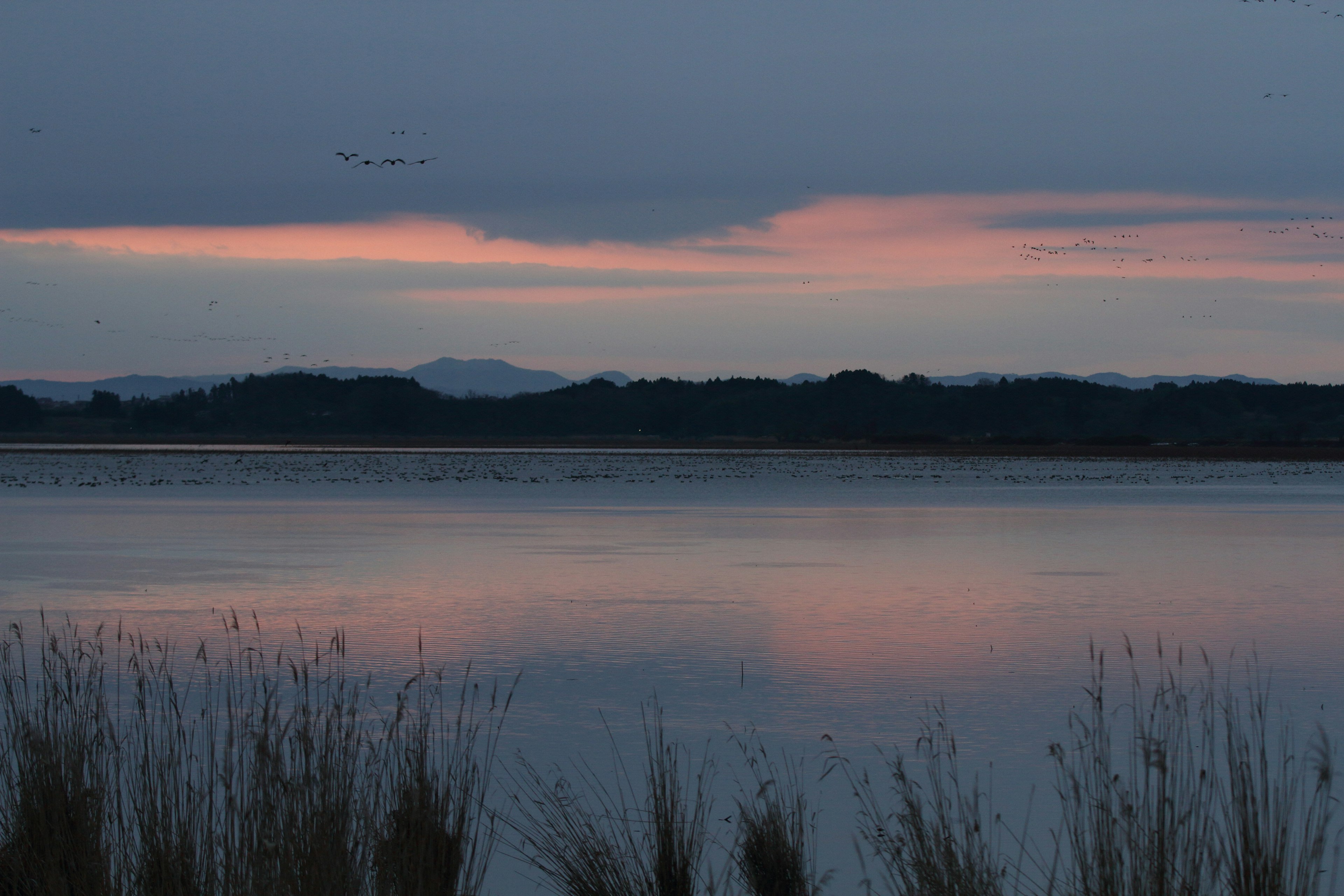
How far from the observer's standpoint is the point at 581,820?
6223mm

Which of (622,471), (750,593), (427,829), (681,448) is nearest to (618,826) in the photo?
(427,829)

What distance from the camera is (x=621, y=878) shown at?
5312 mm

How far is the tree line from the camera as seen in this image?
14212 cm

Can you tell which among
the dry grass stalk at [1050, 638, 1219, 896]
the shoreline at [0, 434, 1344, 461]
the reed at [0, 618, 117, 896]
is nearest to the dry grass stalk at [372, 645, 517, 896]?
the reed at [0, 618, 117, 896]

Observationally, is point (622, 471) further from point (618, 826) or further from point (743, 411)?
point (743, 411)

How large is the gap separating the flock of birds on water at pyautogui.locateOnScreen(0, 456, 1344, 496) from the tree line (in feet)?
174

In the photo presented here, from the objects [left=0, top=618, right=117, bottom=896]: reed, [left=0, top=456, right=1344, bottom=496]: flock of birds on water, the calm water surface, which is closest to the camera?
[left=0, top=618, right=117, bottom=896]: reed

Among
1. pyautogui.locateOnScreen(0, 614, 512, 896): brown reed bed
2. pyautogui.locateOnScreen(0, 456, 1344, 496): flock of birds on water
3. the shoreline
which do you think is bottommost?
pyautogui.locateOnScreen(0, 456, 1344, 496): flock of birds on water

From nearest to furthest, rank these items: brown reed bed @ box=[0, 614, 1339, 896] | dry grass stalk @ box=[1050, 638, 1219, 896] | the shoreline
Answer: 1. dry grass stalk @ box=[1050, 638, 1219, 896]
2. brown reed bed @ box=[0, 614, 1339, 896]
3. the shoreline

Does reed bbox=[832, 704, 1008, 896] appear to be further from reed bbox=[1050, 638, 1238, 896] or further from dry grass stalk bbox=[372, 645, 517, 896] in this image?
dry grass stalk bbox=[372, 645, 517, 896]

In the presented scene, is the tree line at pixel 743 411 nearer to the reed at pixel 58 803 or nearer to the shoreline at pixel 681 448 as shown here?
the shoreline at pixel 681 448

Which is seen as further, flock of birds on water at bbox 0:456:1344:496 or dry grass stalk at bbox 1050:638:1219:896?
flock of birds on water at bbox 0:456:1344:496

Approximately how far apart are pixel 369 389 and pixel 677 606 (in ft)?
561

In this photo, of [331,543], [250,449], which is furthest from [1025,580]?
[250,449]
